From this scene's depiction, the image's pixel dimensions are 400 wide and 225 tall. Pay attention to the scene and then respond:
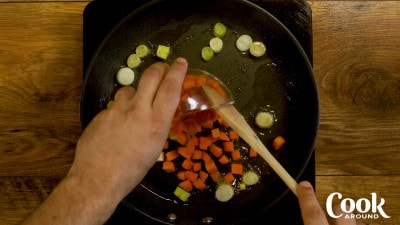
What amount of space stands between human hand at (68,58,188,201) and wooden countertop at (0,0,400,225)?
41 centimetres

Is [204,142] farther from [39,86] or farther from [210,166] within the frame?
Result: [39,86]

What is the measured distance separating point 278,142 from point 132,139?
0.48 meters

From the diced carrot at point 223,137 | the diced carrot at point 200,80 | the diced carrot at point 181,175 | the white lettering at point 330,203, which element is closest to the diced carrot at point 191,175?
the diced carrot at point 181,175

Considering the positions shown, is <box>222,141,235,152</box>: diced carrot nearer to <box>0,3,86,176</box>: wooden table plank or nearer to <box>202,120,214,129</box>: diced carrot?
<box>202,120,214,129</box>: diced carrot

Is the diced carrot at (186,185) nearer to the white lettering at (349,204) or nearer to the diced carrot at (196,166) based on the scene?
the diced carrot at (196,166)

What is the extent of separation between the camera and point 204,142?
4.10ft

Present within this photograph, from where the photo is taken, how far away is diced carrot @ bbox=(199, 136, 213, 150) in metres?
1.25

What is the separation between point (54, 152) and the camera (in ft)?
4.30

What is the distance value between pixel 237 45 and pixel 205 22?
0.10 metres

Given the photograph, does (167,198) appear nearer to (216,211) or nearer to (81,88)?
(216,211)

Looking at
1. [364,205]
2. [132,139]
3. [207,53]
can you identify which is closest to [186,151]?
[207,53]

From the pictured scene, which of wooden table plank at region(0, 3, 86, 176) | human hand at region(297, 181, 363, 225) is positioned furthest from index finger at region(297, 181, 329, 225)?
wooden table plank at region(0, 3, 86, 176)

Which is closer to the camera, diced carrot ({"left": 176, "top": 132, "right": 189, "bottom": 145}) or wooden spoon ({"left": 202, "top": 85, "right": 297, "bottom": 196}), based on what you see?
wooden spoon ({"left": 202, "top": 85, "right": 297, "bottom": 196})

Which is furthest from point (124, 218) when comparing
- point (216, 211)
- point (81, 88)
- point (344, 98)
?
point (344, 98)
